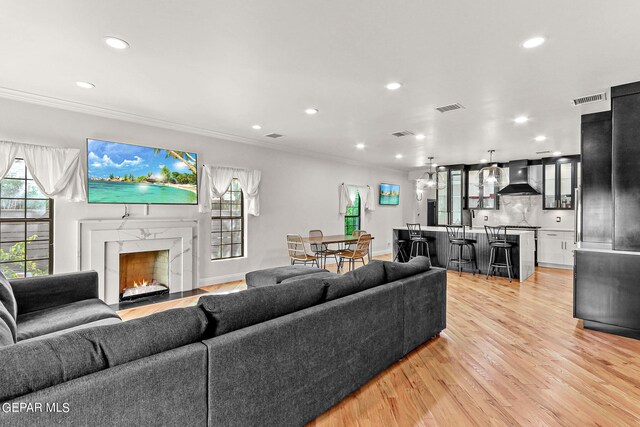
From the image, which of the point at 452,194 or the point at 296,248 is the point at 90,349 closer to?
the point at 296,248

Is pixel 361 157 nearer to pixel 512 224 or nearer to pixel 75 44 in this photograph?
pixel 512 224

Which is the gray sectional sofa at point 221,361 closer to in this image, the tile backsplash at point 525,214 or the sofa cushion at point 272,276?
the sofa cushion at point 272,276

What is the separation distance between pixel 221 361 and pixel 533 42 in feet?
10.4

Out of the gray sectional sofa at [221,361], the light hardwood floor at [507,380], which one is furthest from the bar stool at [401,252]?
the gray sectional sofa at [221,361]

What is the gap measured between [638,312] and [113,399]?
452 cm

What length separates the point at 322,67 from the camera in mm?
3160

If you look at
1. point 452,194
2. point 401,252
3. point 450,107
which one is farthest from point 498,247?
point 452,194

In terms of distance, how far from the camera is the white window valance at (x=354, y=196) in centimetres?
844

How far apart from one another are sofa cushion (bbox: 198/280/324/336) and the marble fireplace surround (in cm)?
364

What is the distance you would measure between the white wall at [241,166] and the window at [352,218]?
372 millimetres

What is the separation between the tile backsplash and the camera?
8.05 metres

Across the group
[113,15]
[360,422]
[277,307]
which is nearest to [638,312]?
[360,422]

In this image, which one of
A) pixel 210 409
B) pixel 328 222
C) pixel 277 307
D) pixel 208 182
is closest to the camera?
pixel 210 409

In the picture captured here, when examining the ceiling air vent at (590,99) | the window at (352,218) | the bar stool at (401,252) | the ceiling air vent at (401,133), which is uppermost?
the ceiling air vent at (401,133)
